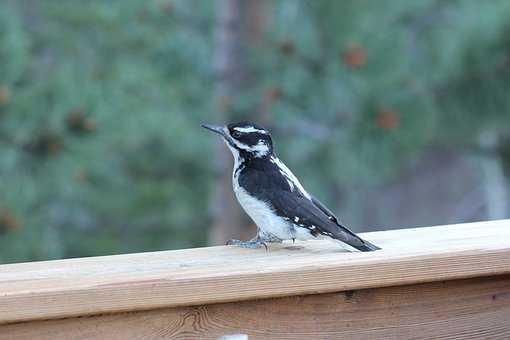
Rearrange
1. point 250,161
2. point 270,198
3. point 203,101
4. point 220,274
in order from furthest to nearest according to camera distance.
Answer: point 203,101 < point 250,161 < point 270,198 < point 220,274

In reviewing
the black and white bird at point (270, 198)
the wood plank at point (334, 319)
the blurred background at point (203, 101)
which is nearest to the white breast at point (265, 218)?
the black and white bird at point (270, 198)

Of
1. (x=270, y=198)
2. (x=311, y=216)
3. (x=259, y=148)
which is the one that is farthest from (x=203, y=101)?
(x=311, y=216)

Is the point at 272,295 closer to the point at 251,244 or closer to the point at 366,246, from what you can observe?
the point at 366,246

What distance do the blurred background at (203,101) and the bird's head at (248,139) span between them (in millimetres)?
2348

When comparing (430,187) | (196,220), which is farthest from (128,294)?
(430,187)

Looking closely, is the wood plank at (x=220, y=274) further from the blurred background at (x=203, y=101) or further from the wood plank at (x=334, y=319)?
the blurred background at (x=203, y=101)

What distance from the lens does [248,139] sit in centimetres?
345

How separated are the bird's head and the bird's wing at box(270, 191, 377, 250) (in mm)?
330

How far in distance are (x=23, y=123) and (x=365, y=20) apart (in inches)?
95.0

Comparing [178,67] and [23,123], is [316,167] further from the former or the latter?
[23,123]

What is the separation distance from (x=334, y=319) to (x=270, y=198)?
0.97 metres

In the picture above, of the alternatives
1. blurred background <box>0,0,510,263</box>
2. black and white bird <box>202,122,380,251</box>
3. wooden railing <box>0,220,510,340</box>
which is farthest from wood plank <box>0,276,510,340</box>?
blurred background <box>0,0,510,263</box>

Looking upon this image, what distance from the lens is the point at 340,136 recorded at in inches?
269

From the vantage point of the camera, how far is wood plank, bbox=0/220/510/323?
79.3 inches
